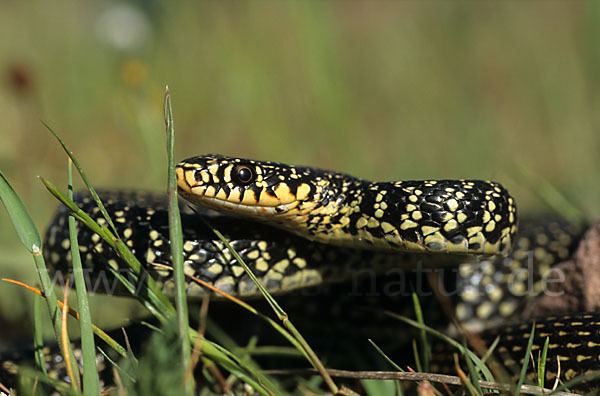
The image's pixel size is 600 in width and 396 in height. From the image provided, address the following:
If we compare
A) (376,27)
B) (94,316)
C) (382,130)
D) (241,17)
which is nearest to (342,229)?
(94,316)

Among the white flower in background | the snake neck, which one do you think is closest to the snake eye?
the snake neck

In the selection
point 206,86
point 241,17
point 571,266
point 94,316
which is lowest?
point 94,316

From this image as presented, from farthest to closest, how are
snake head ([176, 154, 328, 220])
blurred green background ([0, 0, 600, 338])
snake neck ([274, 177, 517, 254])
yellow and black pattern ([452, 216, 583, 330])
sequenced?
blurred green background ([0, 0, 600, 338]), yellow and black pattern ([452, 216, 583, 330]), snake neck ([274, 177, 517, 254]), snake head ([176, 154, 328, 220])

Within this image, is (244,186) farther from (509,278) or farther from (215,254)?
(509,278)

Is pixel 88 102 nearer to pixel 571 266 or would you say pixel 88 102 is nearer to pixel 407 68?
pixel 407 68

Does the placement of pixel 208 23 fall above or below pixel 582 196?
above

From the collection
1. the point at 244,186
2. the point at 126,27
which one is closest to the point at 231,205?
the point at 244,186

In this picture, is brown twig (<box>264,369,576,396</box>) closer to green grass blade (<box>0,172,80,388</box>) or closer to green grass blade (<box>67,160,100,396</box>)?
green grass blade (<box>67,160,100,396</box>)
